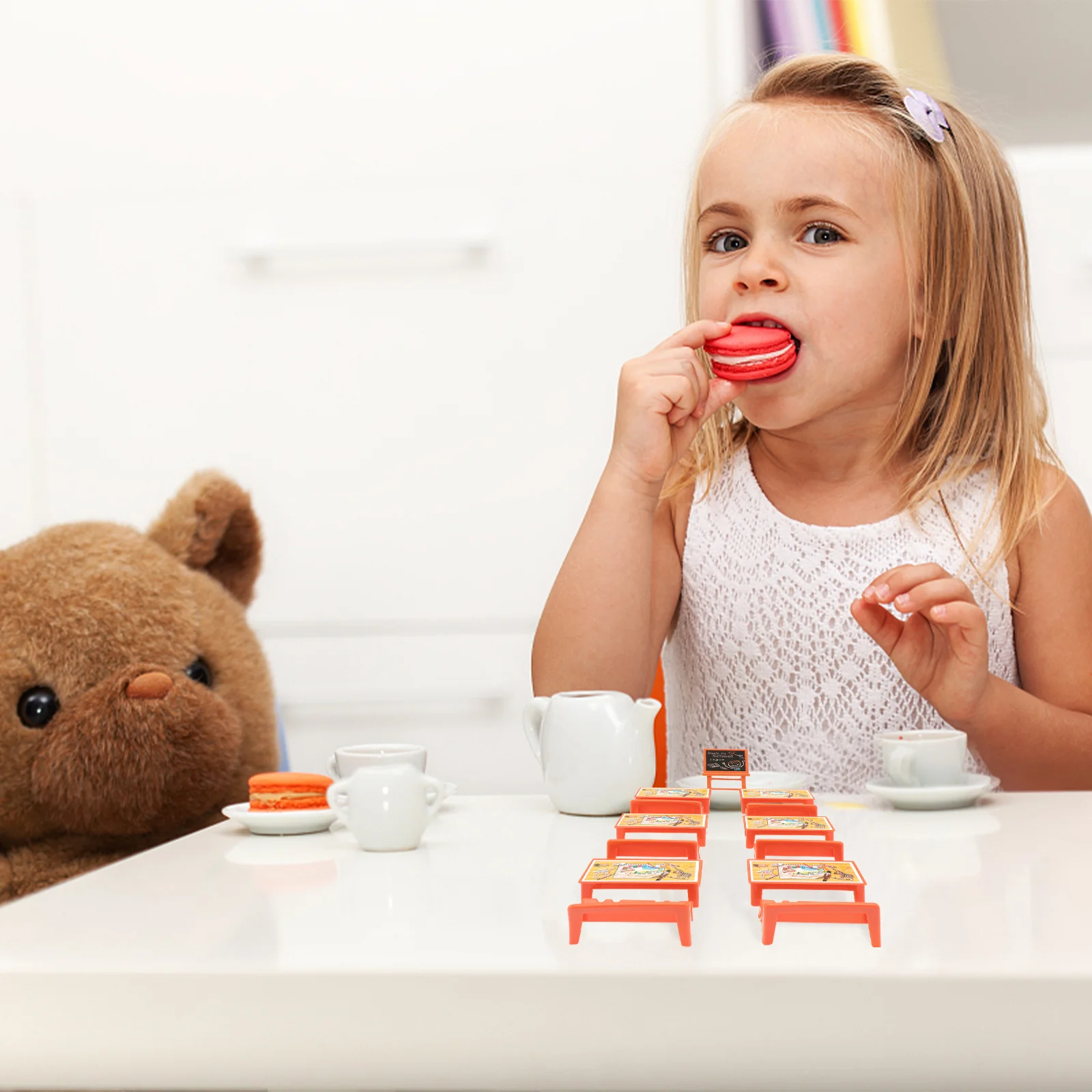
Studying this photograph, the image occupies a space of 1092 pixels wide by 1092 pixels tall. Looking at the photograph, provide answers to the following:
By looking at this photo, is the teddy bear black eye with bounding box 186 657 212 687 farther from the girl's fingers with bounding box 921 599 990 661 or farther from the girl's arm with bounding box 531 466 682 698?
the girl's fingers with bounding box 921 599 990 661

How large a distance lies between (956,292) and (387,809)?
84 centimetres

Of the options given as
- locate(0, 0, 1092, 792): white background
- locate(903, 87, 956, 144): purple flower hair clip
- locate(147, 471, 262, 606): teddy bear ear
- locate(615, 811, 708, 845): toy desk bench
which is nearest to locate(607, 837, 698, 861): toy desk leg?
locate(615, 811, 708, 845): toy desk bench

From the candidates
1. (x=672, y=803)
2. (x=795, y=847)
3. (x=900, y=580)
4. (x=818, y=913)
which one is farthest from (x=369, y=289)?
(x=818, y=913)

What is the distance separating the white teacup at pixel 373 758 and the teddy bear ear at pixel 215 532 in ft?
1.34

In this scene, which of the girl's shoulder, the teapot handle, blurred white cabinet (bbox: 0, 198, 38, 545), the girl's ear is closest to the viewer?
the teapot handle

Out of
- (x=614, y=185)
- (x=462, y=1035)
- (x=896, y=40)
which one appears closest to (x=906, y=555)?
(x=614, y=185)

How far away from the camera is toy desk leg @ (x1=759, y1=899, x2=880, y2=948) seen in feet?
1.43

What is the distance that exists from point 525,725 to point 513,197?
0.95 m

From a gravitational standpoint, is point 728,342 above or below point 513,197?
below

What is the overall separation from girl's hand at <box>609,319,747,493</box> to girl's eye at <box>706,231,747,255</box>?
0.31 feet

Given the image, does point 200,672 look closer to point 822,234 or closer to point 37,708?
point 37,708

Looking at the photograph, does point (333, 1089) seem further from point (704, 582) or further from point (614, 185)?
point (614, 185)

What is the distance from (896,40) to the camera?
1614 millimetres

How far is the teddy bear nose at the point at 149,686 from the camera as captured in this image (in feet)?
3.22
